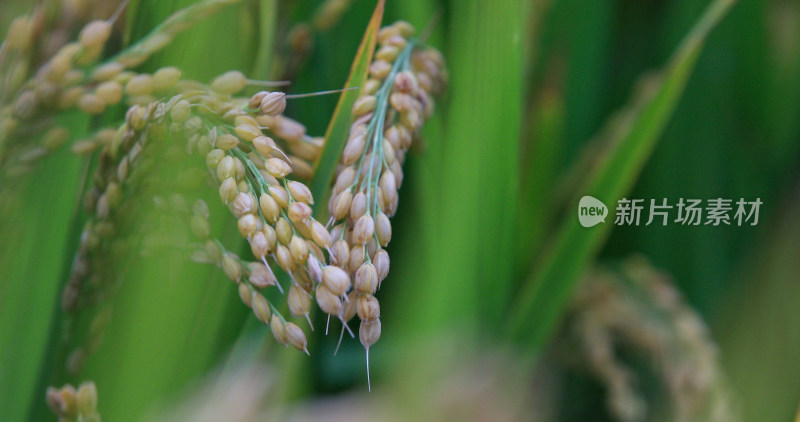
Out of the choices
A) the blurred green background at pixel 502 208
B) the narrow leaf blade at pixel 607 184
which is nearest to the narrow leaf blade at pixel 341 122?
the blurred green background at pixel 502 208

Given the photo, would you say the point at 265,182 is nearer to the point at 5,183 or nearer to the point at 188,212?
the point at 188,212

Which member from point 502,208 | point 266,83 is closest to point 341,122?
point 266,83

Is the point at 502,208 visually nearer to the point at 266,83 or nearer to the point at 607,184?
the point at 607,184

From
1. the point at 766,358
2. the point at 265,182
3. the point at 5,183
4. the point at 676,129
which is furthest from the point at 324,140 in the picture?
the point at 766,358

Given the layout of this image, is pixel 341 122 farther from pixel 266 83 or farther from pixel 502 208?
pixel 502 208

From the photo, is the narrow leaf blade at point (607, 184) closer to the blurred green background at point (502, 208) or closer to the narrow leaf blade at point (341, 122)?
the blurred green background at point (502, 208)

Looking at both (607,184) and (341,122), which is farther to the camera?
(607,184)

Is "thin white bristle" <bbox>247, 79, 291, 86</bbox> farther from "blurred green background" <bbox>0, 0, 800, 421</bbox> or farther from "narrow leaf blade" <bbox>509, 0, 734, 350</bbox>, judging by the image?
"narrow leaf blade" <bbox>509, 0, 734, 350</bbox>

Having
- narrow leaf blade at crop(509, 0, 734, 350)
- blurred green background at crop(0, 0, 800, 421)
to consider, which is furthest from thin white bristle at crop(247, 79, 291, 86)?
narrow leaf blade at crop(509, 0, 734, 350)
